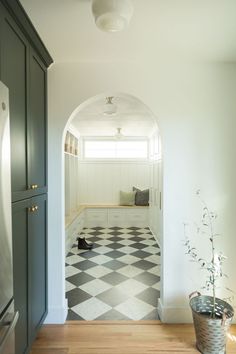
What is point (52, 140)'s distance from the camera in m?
2.18

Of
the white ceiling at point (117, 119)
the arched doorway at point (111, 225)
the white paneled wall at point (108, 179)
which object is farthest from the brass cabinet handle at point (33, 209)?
the white paneled wall at point (108, 179)

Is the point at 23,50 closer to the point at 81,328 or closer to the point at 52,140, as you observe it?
the point at 52,140

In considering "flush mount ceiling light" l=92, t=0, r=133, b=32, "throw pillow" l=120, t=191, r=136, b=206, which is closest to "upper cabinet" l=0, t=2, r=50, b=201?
"flush mount ceiling light" l=92, t=0, r=133, b=32

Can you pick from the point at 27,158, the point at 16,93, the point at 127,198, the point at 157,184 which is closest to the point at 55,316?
the point at 27,158

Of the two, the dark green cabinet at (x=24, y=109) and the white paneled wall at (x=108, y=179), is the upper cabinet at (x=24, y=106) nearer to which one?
the dark green cabinet at (x=24, y=109)

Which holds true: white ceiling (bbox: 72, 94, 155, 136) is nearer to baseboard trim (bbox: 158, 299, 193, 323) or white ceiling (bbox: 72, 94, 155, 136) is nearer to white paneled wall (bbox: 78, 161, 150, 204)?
white paneled wall (bbox: 78, 161, 150, 204)

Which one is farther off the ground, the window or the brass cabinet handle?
the window

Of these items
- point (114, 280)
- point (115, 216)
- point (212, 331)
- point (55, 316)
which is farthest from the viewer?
point (115, 216)

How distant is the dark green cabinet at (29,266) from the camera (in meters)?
1.52

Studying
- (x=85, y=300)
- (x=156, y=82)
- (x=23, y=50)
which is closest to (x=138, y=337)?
(x=85, y=300)

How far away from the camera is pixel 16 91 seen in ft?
4.87

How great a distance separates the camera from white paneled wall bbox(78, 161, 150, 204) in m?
6.34

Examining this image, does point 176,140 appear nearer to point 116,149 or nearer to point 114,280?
point 114,280

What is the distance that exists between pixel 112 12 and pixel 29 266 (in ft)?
5.35
